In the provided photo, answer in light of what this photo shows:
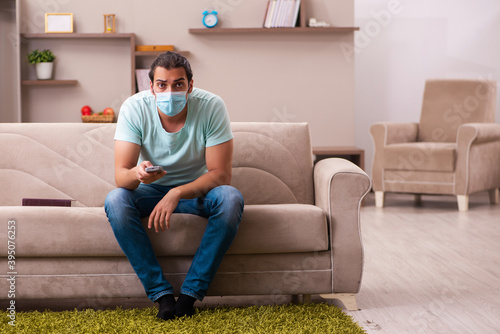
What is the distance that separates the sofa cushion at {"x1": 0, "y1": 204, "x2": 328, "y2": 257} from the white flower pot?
2924 mm

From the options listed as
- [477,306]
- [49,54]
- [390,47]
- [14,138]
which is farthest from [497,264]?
[49,54]

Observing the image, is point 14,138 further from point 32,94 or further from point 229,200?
point 32,94

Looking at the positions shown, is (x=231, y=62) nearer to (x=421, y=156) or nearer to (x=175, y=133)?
(x=421, y=156)

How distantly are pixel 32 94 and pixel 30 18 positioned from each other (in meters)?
0.61

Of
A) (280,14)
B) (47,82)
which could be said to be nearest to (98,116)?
(47,82)

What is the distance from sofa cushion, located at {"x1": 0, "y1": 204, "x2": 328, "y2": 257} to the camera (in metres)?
2.08

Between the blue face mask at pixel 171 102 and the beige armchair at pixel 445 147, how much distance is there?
2835 mm

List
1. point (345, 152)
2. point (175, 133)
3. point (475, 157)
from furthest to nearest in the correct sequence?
point (345, 152)
point (475, 157)
point (175, 133)

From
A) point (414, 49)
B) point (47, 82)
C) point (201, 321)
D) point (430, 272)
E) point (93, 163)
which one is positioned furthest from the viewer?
point (414, 49)

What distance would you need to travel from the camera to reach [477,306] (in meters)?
2.23

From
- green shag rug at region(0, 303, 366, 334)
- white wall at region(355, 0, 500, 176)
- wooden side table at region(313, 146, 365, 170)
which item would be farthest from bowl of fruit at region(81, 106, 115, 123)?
green shag rug at region(0, 303, 366, 334)

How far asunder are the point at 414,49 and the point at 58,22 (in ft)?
10.5

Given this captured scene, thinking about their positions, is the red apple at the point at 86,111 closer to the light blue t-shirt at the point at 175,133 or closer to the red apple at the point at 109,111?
the red apple at the point at 109,111

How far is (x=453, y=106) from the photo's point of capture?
5.03 metres
